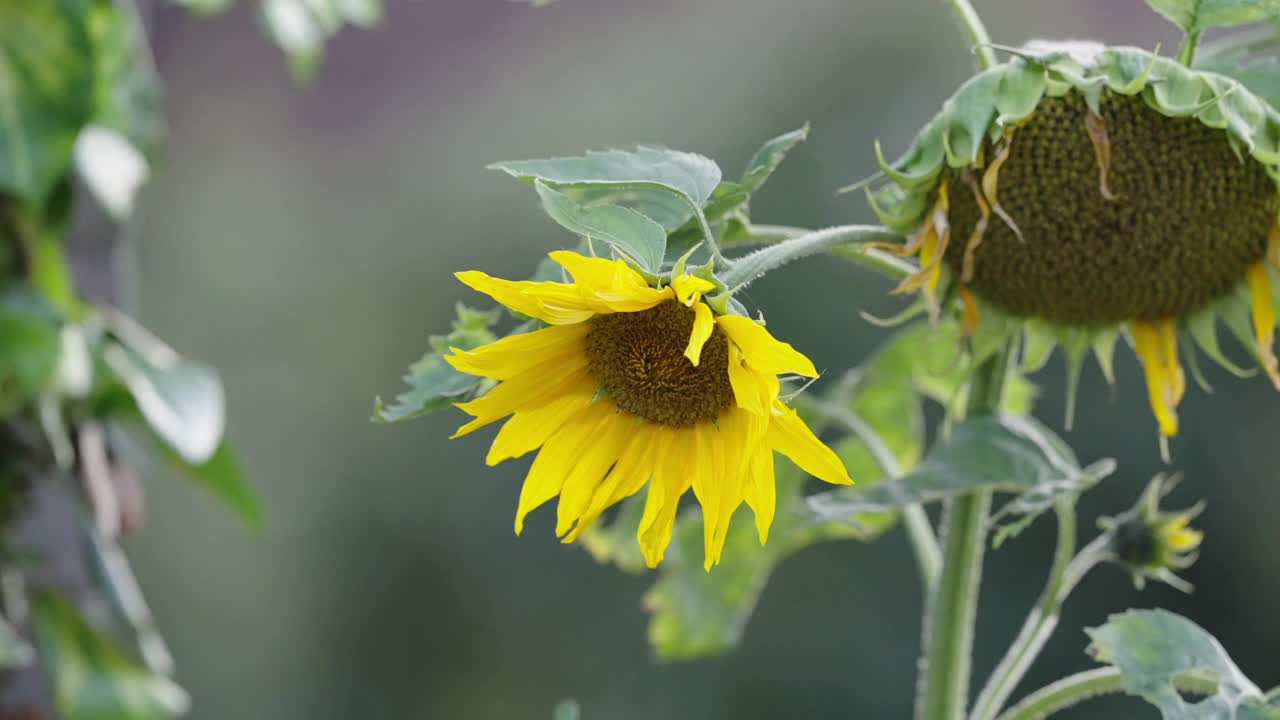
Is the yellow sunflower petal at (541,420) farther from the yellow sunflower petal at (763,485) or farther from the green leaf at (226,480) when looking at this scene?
the green leaf at (226,480)

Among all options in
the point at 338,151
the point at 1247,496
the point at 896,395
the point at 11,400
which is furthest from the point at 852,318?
the point at 896,395

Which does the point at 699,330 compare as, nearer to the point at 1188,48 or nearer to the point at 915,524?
the point at 1188,48

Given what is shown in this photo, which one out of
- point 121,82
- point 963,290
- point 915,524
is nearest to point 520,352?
point 963,290

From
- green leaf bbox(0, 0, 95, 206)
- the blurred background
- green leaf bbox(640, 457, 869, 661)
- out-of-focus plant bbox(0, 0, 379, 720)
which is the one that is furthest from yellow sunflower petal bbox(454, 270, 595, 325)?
the blurred background

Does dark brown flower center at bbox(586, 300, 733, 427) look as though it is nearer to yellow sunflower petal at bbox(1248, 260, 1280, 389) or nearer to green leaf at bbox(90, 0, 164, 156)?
yellow sunflower petal at bbox(1248, 260, 1280, 389)

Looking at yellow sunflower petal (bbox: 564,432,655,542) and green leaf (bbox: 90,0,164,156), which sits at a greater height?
green leaf (bbox: 90,0,164,156)

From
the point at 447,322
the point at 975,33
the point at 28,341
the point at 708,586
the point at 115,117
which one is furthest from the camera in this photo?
the point at 447,322

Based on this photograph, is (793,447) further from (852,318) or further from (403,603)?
(403,603)
